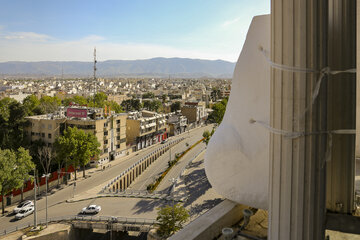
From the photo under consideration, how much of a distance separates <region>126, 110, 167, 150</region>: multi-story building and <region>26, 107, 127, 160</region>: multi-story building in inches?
308

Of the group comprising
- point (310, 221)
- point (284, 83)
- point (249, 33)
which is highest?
point (249, 33)

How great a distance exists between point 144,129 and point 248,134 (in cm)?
4573

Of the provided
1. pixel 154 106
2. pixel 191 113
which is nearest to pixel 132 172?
pixel 191 113

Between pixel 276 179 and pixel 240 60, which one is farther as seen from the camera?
pixel 240 60

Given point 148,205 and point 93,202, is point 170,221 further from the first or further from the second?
point 93,202

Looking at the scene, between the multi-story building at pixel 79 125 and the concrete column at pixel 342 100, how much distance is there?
35799 millimetres

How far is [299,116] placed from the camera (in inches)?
181

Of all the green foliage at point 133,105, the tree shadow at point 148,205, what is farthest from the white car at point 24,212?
the green foliage at point 133,105

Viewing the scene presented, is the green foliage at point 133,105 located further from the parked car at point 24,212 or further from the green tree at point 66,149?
the parked car at point 24,212

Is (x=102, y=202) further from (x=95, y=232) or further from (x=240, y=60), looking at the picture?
(x=240, y=60)

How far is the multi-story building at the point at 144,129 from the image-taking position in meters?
50.7

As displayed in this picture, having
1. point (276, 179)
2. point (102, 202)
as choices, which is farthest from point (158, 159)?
point (276, 179)

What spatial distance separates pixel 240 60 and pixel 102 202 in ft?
75.5

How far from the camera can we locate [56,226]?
2242 cm
